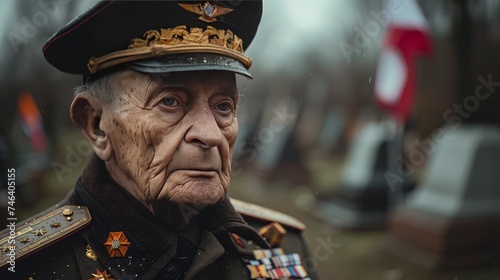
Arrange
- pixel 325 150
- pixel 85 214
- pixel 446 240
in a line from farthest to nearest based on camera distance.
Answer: pixel 325 150
pixel 446 240
pixel 85 214

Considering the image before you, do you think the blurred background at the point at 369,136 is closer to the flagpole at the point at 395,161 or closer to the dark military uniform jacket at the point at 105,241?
the flagpole at the point at 395,161

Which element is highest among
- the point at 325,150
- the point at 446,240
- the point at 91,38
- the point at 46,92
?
the point at 91,38

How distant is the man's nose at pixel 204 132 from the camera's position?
125cm

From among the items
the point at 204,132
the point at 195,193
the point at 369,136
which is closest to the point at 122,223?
the point at 195,193

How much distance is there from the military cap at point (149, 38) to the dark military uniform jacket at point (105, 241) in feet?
0.98

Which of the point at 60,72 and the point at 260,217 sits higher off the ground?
the point at 60,72

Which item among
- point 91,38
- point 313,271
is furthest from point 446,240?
point 91,38

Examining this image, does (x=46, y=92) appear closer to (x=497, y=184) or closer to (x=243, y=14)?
(x=243, y=14)

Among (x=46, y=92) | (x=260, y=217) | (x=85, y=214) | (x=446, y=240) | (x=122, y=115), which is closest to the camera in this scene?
(x=122, y=115)

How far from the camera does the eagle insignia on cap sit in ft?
4.28

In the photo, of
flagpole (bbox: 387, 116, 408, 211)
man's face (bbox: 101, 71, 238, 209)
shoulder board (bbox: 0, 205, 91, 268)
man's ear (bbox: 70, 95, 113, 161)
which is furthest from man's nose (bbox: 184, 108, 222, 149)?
flagpole (bbox: 387, 116, 408, 211)

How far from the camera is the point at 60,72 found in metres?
1.45

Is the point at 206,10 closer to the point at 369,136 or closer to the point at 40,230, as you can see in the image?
the point at 40,230

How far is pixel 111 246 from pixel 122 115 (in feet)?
1.16
